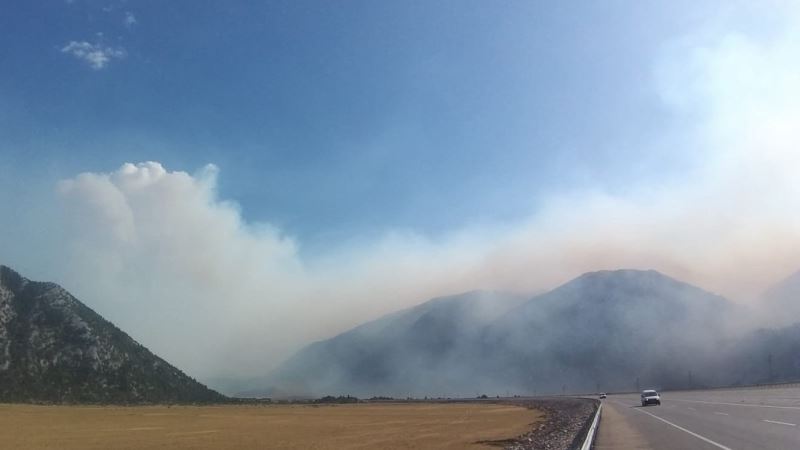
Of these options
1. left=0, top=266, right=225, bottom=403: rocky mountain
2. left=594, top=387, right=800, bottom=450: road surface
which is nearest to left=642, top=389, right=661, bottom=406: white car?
left=594, top=387, right=800, bottom=450: road surface

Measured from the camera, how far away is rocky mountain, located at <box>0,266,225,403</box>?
11912 cm

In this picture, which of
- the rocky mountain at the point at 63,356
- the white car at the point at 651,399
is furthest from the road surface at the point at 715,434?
the rocky mountain at the point at 63,356

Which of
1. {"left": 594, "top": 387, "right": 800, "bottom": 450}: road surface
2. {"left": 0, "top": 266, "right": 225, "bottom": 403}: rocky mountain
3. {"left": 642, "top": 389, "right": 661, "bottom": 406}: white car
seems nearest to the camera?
{"left": 594, "top": 387, "right": 800, "bottom": 450}: road surface

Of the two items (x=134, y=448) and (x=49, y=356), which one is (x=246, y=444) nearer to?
(x=134, y=448)

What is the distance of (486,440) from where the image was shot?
36562mm

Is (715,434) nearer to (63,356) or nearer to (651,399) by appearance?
(651,399)

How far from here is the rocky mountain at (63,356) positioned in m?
119

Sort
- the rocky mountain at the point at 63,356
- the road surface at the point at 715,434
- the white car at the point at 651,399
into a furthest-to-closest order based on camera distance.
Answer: the rocky mountain at the point at 63,356, the white car at the point at 651,399, the road surface at the point at 715,434

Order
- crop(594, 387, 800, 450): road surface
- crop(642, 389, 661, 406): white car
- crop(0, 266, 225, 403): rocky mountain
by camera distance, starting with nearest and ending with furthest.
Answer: crop(594, 387, 800, 450): road surface, crop(642, 389, 661, 406): white car, crop(0, 266, 225, 403): rocky mountain

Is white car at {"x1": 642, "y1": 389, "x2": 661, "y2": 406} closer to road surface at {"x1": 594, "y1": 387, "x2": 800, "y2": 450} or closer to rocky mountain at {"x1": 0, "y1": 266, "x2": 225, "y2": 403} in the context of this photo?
road surface at {"x1": 594, "y1": 387, "x2": 800, "y2": 450}

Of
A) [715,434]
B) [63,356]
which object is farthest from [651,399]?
[63,356]

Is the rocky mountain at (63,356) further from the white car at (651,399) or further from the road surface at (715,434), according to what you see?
the road surface at (715,434)

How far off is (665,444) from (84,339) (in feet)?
440

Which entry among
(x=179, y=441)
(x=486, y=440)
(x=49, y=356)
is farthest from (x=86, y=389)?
(x=486, y=440)
